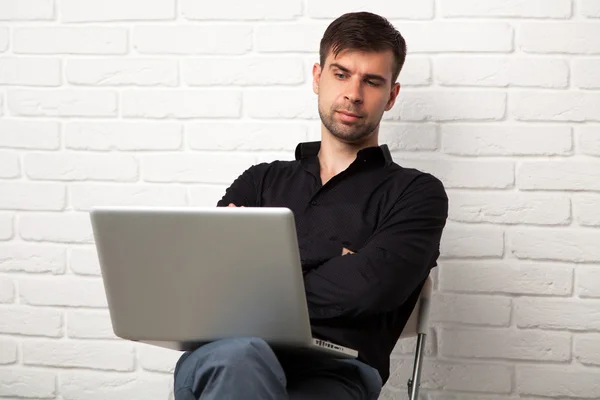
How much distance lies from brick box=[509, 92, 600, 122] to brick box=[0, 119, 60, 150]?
1.46 meters

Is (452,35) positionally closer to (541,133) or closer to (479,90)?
(479,90)

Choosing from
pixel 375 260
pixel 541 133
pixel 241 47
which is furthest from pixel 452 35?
pixel 375 260

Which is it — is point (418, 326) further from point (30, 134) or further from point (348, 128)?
point (30, 134)

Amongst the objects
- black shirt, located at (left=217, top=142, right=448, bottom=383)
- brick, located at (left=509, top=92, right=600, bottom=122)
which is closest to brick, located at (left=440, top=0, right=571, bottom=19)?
brick, located at (left=509, top=92, right=600, bottom=122)

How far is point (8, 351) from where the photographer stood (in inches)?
122

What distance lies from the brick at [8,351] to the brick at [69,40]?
3.14 ft

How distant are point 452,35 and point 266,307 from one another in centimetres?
129

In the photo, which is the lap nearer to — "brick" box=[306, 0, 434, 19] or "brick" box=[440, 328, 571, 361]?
"brick" box=[440, 328, 571, 361]

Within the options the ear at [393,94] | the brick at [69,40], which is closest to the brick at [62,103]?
the brick at [69,40]

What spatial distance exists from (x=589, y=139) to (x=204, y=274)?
1427 mm

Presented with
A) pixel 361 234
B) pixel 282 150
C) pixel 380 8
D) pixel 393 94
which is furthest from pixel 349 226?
pixel 380 8

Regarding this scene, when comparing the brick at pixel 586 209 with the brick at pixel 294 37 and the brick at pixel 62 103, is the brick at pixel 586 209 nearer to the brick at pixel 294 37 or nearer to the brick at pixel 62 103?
the brick at pixel 294 37

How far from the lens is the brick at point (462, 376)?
2.80 m

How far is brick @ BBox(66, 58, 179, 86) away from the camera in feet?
9.63
